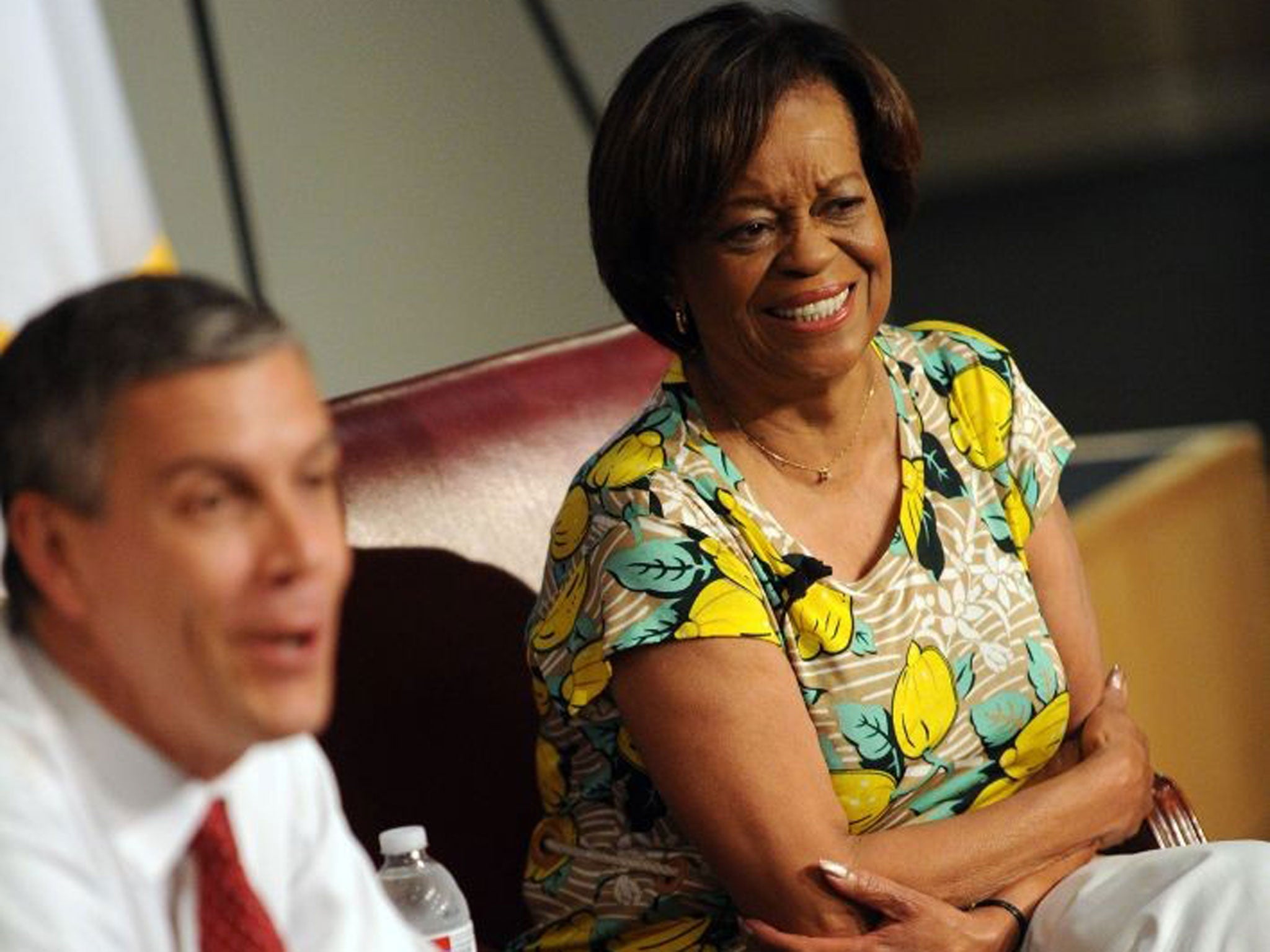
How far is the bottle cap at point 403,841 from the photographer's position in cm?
166

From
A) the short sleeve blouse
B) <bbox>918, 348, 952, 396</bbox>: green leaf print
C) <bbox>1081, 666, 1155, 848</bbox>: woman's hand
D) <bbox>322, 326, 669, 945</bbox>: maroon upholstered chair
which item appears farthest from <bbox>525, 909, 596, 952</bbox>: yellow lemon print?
<bbox>918, 348, 952, 396</bbox>: green leaf print

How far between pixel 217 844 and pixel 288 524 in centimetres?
19

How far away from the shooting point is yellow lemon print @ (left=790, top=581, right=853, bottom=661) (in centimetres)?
178

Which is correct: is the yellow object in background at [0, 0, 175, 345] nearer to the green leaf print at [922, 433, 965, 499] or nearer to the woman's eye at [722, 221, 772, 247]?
the woman's eye at [722, 221, 772, 247]

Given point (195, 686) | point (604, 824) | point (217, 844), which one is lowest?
point (604, 824)

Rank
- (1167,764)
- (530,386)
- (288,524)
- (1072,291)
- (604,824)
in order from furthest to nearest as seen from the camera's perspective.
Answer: (1072,291)
(1167,764)
(530,386)
(604,824)
(288,524)

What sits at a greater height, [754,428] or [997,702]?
[754,428]

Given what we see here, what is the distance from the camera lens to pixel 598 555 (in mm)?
1766

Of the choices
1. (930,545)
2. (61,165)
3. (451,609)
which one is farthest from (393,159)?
(930,545)

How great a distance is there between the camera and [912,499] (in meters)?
1.91

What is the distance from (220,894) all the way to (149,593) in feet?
0.62

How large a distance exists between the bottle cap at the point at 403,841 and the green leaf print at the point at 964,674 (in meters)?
0.48

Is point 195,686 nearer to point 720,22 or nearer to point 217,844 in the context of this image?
point 217,844

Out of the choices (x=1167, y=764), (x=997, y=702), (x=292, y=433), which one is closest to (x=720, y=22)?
(x=997, y=702)
